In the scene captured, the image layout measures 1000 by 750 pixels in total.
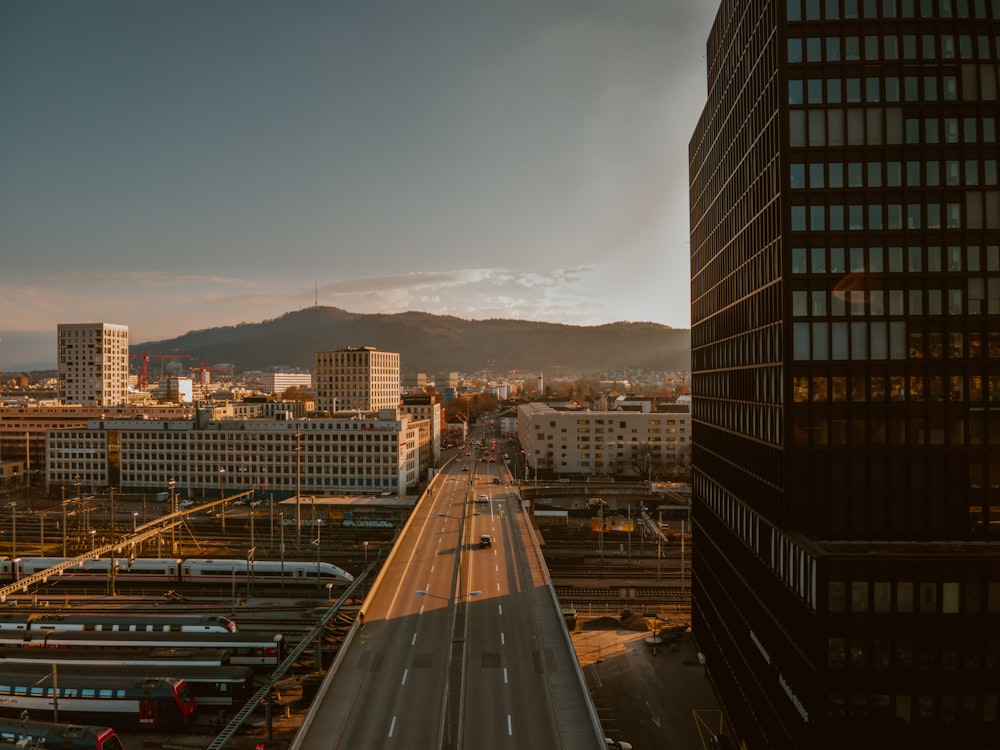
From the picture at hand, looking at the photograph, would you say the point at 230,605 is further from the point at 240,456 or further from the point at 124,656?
the point at 240,456

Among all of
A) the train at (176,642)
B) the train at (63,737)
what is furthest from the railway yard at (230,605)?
the train at (63,737)

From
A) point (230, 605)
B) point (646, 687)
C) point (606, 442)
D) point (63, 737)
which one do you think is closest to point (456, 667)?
point (646, 687)

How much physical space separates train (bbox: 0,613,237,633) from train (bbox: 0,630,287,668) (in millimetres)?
329

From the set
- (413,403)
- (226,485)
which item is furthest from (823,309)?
(413,403)

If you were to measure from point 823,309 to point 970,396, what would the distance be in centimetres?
542

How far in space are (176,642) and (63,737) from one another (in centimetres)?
1013

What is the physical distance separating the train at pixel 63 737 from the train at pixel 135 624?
31.9ft

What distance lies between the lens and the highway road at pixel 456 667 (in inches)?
866

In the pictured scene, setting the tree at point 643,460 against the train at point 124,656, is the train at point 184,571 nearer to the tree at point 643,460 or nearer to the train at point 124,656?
the train at point 124,656

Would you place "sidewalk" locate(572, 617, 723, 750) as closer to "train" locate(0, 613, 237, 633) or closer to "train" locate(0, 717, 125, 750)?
"train" locate(0, 613, 237, 633)

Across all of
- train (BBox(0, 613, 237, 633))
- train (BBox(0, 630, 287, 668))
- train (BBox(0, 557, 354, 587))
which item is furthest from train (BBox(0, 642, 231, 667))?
train (BBox(0, 557, 354, 587))

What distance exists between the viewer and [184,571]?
52.2 meters

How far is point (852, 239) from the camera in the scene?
22641 millimetres

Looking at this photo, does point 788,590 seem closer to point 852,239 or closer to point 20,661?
point 852,239
